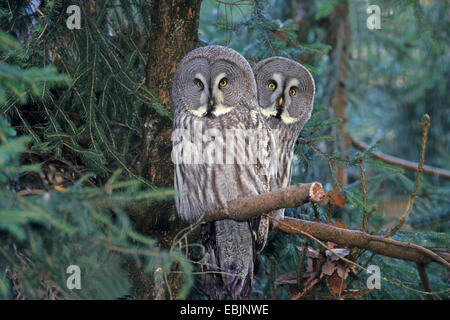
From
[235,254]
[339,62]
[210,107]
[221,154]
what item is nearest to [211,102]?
[210,107]

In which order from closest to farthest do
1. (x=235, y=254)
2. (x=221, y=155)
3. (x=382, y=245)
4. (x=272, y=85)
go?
(x=382, y=245) → (x=221, y=155) → (x=235, y=254) → (x=272, y=85)

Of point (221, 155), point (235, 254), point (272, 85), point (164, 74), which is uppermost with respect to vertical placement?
point (164, 74)

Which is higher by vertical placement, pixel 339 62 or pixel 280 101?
pixel 339 62

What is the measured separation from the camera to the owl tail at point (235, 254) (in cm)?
307

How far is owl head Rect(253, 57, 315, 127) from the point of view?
352 cm

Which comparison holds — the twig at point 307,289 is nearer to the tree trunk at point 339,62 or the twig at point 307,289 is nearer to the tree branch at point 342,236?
the tree branch at point 342,236

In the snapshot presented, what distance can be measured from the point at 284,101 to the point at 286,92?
3.1 inches

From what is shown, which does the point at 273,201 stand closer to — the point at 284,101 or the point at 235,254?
the point at 235,254

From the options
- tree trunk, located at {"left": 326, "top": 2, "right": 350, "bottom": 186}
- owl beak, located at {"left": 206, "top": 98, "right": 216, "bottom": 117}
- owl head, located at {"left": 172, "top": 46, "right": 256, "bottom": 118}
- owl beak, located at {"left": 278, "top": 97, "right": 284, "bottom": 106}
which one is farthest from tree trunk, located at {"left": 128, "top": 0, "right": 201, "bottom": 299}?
tree trunk, located at {"left": 326, "top": 2, "right": 350, "bottom": 186}

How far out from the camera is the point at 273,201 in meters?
2.20

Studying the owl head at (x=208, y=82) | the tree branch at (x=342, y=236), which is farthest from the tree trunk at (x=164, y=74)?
the tree branch at (x=342, y=236)

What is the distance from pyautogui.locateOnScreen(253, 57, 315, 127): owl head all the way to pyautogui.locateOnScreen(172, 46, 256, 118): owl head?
1.74 feet

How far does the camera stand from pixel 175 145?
116 inches

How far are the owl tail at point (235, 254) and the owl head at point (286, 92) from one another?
1051 mm
